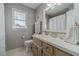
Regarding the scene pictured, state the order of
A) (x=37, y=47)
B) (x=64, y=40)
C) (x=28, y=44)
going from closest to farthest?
1. (x=64, y=40)
2. (x=37, y=47)
3. (x=28, y=44)

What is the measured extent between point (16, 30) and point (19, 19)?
48cm

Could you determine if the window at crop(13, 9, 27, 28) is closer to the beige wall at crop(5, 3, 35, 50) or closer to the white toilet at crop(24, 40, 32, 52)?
the beige wall at crop(5, 3, 35, 50)

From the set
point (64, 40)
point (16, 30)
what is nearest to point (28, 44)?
point (16, 30)

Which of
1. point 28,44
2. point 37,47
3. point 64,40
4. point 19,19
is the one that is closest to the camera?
point 64,40

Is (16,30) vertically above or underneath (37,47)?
above

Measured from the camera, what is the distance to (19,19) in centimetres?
267

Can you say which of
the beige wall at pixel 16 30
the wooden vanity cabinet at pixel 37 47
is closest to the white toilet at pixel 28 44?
the beige wall at pixel 16 30

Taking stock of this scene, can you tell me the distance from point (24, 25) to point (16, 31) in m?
0.42

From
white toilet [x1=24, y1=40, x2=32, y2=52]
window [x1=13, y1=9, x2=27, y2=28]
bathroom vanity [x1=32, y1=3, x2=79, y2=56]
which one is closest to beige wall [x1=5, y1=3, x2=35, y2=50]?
window [x1=13, y1=9, x2=27, y2=28]

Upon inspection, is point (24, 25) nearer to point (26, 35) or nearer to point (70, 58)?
point (26, 35)

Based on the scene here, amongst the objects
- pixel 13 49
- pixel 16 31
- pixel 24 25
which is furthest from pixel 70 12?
pixel 13 49

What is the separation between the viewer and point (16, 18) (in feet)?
8.70

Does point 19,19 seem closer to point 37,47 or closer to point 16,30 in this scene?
point 16,30

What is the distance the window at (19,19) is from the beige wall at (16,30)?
153 millimetres
